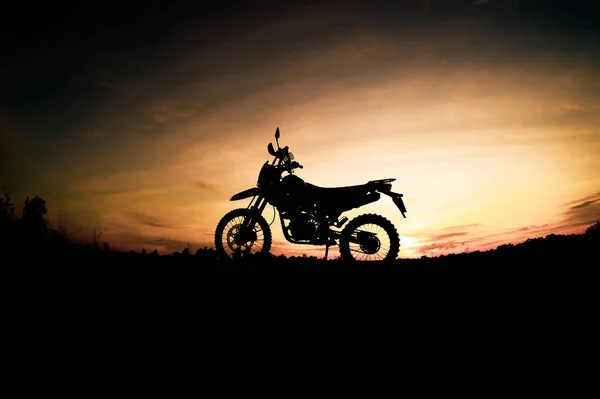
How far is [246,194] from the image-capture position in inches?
362

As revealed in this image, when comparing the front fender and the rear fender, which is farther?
the front fender

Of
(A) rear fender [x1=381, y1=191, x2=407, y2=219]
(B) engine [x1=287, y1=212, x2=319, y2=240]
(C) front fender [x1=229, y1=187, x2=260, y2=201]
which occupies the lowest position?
(B) engine [x1=287, y1=212, x2=319, y2=240]

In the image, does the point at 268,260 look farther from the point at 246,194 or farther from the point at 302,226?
the point at 246,194

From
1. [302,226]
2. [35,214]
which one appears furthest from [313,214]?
[35,214]

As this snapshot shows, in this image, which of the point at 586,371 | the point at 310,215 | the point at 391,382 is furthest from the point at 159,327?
the point at 310,215

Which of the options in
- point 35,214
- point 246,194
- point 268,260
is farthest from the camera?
point 35,214

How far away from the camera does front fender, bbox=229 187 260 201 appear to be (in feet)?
30.0

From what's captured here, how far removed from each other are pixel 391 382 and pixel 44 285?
459 centimetres

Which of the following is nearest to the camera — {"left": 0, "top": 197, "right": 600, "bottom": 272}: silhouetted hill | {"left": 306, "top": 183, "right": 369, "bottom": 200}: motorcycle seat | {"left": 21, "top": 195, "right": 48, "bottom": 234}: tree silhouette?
{"left": 0, "top": 197, "right": 600, "bottom": 272}: silhouetted hill

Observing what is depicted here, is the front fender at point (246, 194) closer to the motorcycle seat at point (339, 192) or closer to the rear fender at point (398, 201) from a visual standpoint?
the motorcycle seat at point (339, 192)

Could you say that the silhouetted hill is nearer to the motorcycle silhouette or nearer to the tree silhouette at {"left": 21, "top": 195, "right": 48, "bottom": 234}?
the motorcycle silhouette

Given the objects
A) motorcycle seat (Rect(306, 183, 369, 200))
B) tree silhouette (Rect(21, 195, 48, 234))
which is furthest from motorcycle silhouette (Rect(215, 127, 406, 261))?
tree silhouette (Rect(21, 195, 48, 234))

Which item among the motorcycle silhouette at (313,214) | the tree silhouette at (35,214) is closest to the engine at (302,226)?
the motorcycle silhouette at (313,214)

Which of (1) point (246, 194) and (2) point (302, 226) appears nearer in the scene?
(2) point (302, 226)
